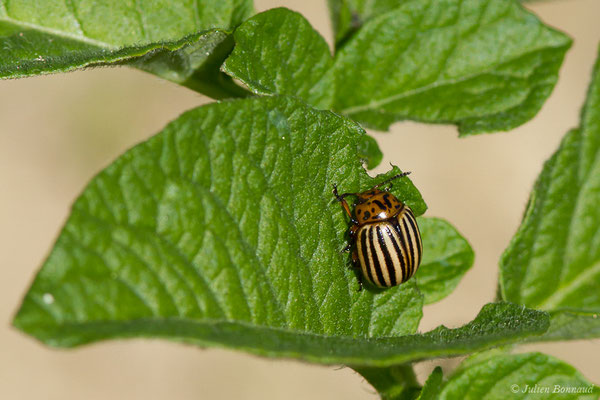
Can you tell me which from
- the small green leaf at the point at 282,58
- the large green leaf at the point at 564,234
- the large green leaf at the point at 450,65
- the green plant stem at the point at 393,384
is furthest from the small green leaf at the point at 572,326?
the small green leaf at the point at 282,58

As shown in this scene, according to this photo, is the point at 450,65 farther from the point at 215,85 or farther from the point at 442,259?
the point at 215,85

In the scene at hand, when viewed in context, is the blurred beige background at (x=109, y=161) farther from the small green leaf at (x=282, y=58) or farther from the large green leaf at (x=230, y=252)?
the large green leaf at (x=230, y=252)

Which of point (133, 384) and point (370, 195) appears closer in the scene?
point (370, 195)

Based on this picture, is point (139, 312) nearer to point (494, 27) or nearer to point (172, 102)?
point (494, 27)

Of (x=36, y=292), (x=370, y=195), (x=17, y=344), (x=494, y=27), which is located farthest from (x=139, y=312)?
(x=17, y=344)

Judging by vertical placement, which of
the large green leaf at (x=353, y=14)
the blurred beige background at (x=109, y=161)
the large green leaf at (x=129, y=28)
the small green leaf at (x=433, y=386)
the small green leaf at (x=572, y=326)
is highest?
the large green leaf at (x=353, y=14)

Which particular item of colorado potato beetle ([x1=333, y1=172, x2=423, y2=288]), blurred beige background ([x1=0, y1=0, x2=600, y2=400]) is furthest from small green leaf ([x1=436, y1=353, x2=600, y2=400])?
blurred beige background ([x1=0, y1=0, x2=600, y2=400])

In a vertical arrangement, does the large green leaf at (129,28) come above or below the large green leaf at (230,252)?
above
